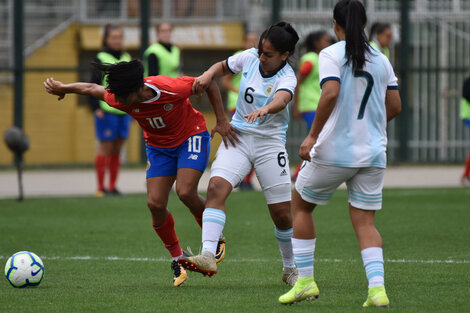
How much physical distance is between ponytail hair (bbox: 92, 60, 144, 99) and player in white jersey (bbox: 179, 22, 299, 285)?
51cm

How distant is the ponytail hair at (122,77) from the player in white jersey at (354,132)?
55.7 inches

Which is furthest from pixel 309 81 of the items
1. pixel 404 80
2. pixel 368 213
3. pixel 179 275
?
pixel 368 213

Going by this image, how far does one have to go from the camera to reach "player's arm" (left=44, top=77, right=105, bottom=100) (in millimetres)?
6215

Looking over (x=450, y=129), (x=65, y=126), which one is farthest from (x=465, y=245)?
(x=65, y=126)

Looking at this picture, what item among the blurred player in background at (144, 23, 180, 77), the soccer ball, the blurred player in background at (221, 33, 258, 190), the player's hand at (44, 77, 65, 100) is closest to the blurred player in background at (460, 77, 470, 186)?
the blurred player in background at (221, 33, 258, 190)

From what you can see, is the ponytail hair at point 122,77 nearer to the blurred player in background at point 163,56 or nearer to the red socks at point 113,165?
the blurred player in background at point 163,56

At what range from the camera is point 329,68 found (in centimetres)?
512

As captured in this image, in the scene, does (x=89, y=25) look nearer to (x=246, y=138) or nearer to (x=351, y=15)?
(x=246, y=138)

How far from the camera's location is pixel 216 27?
18.9 m

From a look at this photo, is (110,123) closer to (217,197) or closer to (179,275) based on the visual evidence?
(179,275)

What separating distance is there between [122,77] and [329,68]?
157cm

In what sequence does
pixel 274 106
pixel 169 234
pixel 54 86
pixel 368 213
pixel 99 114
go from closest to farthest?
pixel 368 213 < pixel 274 106 < pixel 54 86 < pixel 169 234 < pixel 99 114

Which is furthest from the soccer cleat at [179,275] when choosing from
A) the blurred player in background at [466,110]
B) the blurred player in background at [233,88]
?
the blurred player in background at [466,110]

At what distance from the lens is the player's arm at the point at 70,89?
6.21m
